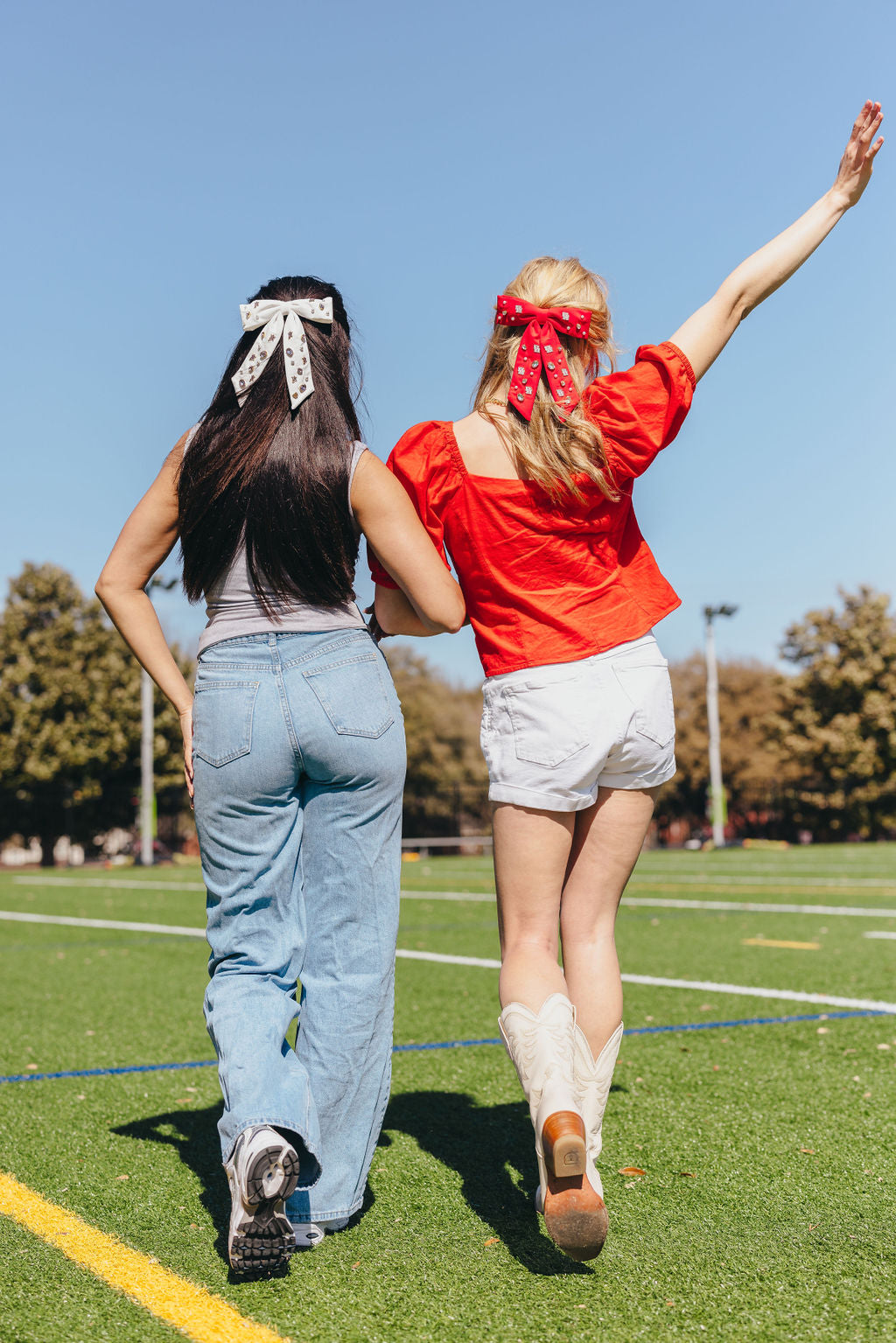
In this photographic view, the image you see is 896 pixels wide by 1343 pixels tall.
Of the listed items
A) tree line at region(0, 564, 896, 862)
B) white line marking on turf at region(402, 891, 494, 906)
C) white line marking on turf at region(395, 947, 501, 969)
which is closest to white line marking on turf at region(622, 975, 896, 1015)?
white line marking on turf at region(395, 947, 501, 969)

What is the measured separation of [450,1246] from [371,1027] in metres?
0.49

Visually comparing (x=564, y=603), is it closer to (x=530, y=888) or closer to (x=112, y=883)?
(x=530, y=888)

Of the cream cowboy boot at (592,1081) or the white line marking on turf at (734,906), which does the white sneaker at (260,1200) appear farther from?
the white line marking on turf at (734,906)

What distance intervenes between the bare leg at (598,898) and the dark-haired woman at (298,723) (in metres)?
0.43

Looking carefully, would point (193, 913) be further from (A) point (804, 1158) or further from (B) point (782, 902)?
(A) point (804, 1158)

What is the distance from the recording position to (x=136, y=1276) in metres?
2.49

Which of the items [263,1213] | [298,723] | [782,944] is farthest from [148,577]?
[782,944]

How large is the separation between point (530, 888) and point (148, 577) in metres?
1.14

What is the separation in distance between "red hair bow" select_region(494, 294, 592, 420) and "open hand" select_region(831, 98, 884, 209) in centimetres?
80

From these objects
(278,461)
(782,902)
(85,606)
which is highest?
(85,606)

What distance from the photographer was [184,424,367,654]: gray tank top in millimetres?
2684

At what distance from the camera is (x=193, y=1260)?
258 cm

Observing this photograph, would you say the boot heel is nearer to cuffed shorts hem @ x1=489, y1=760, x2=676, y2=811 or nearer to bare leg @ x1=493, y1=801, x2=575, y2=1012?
bare leg @ x1=493, y1=801, x2=575, y2=1012

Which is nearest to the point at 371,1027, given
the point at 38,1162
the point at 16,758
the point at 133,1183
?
the point at 133,1183
